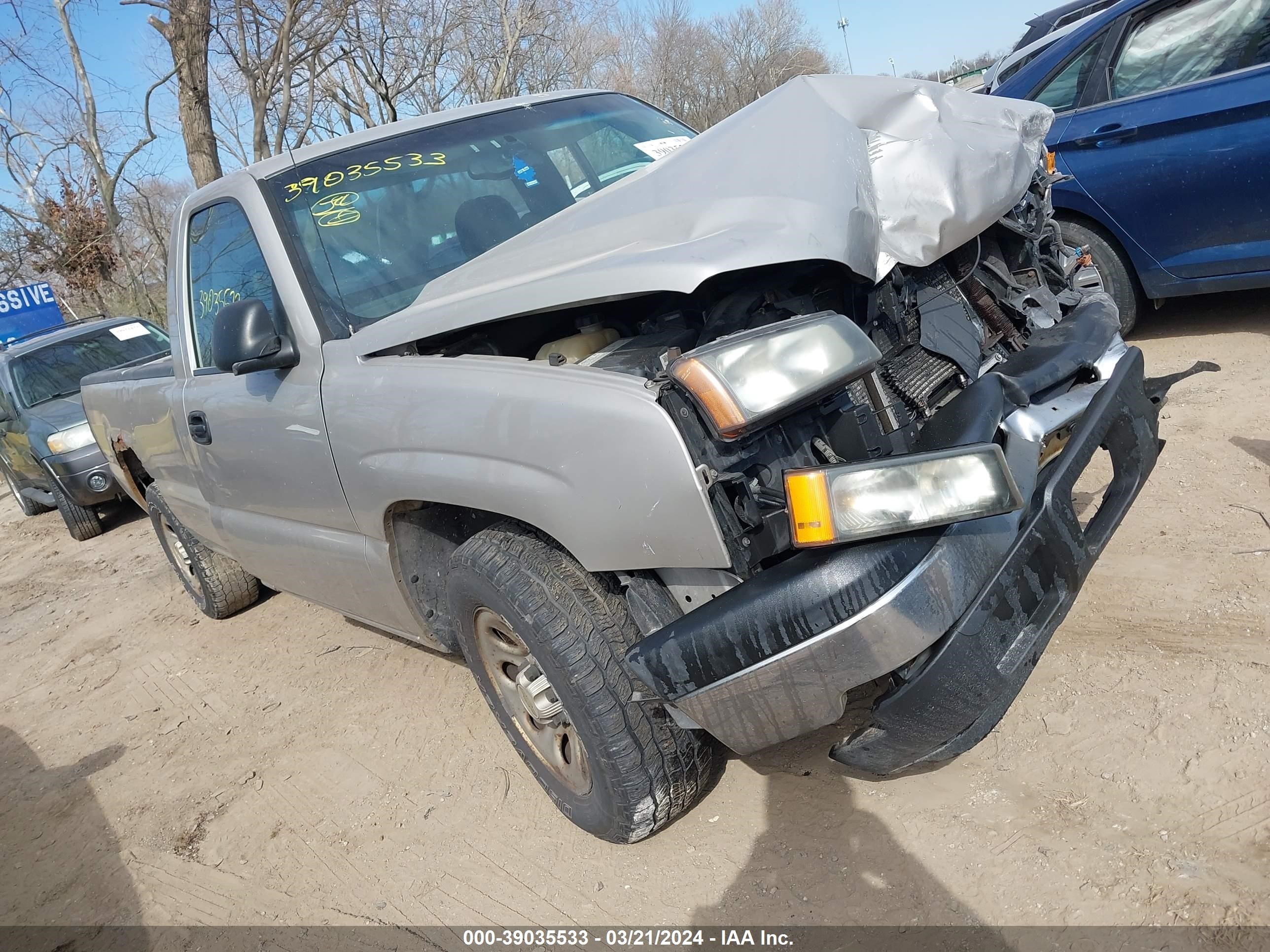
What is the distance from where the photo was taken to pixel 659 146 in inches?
144

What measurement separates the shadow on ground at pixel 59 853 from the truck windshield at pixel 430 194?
83.3 inches

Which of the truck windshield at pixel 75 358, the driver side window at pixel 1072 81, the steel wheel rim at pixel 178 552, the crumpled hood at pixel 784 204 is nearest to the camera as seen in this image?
the crumpled hood at pixel 784 204

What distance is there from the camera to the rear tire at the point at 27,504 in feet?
30.3

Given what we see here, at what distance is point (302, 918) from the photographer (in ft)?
8.72

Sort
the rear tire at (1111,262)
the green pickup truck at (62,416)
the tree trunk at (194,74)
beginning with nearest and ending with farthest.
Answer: the rear tire at (1111,262) → the green pickup truck at (62,416) → the tree trunk at (194,74)

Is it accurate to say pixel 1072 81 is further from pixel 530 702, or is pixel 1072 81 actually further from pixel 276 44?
pixel 276 44

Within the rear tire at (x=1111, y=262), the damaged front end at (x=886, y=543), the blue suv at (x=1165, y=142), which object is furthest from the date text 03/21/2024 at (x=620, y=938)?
the rear tire at (x=1111, y=262)

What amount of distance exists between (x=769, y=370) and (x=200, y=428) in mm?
2561

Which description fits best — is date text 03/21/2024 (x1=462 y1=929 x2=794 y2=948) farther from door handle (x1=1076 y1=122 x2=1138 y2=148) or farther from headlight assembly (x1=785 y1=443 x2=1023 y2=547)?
door handle (x1=1076 y1=122 x2=1138 y2=148)

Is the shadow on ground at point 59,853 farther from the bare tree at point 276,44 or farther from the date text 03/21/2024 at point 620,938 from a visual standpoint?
the bare tree at point 276,44

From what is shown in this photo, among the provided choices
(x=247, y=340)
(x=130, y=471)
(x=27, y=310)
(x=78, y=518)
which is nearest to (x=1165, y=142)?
(x=247, y=340)

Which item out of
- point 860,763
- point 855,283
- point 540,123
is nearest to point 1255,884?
point 860,763

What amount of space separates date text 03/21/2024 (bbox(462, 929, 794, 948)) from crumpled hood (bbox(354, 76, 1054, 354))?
5.14 ft

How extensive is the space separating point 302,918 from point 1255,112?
5125 millimetres
